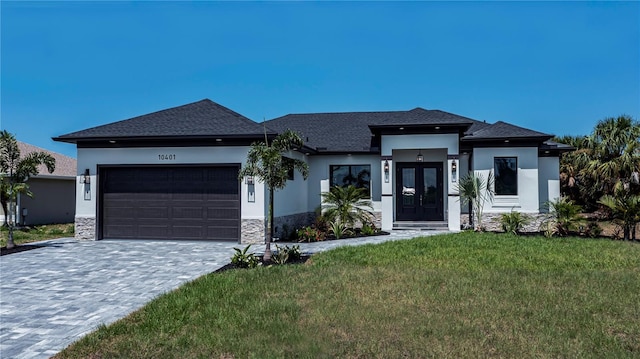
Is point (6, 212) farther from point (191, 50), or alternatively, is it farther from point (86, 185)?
point (191, 50)

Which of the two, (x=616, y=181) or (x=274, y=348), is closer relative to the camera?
(x=274, y=348)

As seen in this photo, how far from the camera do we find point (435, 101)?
74.1 feet

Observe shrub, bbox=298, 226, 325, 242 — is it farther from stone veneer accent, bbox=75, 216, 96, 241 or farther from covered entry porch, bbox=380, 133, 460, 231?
stone veneer accent, bbox=75, 216, 96, 241

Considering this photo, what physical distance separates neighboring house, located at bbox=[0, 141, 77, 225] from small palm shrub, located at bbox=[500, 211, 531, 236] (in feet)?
69.3

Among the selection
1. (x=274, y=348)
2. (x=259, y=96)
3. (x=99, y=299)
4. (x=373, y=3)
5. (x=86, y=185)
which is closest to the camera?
(x=274, y=348)

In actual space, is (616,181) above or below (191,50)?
below

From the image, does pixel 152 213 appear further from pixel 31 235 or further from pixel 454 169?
pixel 454 169

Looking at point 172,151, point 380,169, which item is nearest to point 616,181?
point 380,169

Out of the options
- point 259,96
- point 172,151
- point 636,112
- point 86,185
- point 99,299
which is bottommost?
point 99,299

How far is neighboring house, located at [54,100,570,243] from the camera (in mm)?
13328

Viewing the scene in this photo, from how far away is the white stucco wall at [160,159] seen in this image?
13.1 metres

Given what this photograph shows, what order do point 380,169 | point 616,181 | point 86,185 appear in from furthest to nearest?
1. point 616,181
2. point 380,169
3. point 86,185

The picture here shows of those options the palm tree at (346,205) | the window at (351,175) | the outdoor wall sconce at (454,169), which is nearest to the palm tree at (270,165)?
the palm tree at (346,205)

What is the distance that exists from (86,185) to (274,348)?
12.3 m
